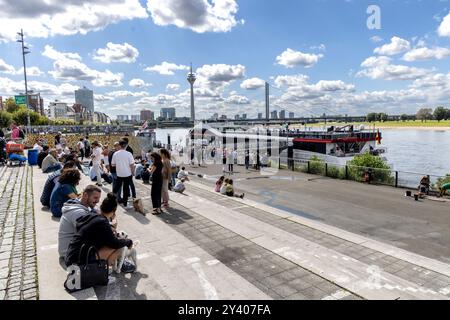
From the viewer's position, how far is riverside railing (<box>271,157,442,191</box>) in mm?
15383

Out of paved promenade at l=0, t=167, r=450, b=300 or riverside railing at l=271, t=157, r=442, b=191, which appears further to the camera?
riverside railing at l=271, t=157, r=442, b=191

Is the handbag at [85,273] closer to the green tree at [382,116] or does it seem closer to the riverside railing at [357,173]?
the riverside railing at [357,173]

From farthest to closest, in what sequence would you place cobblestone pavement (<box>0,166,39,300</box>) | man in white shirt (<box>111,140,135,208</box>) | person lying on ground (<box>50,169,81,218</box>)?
man in white shirt (<box>111,140,135,208</box>) → person lying on ground (<box>50,169,81,218</box>) → cobblestone pavement (<box>0,166,39,300</box>)

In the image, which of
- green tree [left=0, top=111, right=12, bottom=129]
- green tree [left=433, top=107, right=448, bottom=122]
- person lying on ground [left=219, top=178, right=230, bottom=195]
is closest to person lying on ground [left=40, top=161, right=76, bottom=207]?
person lying on ground [left=219, top=178, right=230, bottom=195]

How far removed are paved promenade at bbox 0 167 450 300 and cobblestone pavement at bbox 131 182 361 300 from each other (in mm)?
14

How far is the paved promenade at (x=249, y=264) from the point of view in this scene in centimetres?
406

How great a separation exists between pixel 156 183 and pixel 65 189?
2.07m

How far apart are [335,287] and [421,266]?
5.72ft

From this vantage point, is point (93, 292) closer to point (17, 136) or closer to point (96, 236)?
point (96, 236)

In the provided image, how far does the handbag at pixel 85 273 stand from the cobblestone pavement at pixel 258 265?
185cm

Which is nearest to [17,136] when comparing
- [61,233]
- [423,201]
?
[61,233]

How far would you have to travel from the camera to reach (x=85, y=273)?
3.85 meters

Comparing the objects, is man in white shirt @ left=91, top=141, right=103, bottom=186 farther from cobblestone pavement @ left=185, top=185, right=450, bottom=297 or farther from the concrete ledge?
the concrete ledge

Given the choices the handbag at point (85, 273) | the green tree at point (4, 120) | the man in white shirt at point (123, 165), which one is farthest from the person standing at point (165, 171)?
the green tree at point (4, 120)
